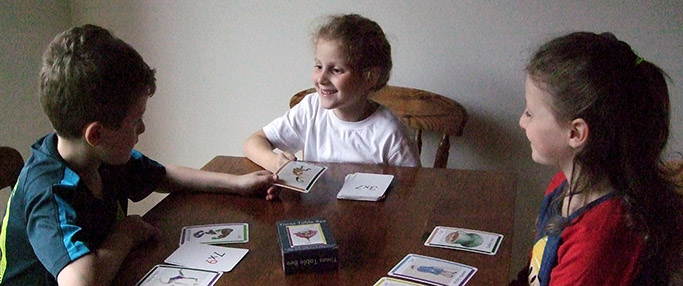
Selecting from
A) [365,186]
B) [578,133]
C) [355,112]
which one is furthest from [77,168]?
[578,133]

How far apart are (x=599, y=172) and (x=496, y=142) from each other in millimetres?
1201

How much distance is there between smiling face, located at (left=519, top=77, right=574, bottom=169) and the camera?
1.27 m

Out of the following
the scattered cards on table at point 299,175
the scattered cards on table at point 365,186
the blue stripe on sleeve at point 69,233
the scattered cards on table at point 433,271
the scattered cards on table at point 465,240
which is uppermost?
the blue stripe on sleeve at point 69,233

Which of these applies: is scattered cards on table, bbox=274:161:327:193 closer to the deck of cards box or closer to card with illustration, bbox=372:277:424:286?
the deck of cards box

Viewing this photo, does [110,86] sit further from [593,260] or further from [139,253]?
[593,260]

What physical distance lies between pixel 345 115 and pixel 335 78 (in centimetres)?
17

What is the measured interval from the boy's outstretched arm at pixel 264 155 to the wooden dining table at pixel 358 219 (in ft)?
0.17

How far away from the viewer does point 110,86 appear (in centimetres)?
125

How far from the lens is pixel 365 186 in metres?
1.67

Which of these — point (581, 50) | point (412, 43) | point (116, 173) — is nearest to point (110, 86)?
point (116, 173)

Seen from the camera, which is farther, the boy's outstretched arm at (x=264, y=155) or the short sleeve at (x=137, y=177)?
the boy's outstretched arm at (x=264, y=155)

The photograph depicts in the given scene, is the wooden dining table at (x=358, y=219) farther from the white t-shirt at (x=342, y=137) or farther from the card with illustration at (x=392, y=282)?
the white t-shirt at (x=342, y=137)

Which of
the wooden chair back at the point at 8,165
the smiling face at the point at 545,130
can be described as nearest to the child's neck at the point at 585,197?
the smiling face at the point at 545,130

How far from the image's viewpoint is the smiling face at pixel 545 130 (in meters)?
1.27
